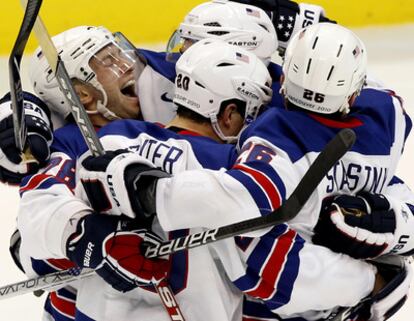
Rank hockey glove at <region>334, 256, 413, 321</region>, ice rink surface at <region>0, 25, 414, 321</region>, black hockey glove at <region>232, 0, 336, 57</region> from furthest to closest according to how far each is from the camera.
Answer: ice rink surface at <region>0, 25, 414, 321</region>, black hockey glove at <region>232, 0, 336, 57</region>, hockey glove at <region>334, 256, 413, 321</region>

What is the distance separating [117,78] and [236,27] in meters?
0.33

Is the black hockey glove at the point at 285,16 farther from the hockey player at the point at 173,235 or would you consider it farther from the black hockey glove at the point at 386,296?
the black hockey glove at the point at 386,296

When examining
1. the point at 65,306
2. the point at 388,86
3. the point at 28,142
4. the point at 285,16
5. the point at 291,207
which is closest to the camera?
the point at 291,207

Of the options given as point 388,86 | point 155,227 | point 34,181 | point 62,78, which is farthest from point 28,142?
point 388,86

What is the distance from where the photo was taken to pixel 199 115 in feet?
7.00

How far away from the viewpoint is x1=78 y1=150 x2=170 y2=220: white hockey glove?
1807 mm

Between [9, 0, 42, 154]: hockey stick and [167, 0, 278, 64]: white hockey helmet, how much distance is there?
1.92ft

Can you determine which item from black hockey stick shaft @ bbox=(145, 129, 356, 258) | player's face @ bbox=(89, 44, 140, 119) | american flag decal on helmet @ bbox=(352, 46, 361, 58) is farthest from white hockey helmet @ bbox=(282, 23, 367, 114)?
player's face @ bbox=(89, 44, 140, 119)

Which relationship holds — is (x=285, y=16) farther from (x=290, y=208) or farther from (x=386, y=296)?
(x=290, y=208)

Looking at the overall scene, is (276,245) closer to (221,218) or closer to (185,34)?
(221,218)

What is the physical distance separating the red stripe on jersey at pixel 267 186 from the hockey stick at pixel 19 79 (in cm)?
46

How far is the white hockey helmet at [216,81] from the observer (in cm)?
212

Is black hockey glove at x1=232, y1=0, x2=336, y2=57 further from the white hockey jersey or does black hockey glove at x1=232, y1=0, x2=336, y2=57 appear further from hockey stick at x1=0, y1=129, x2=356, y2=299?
hockey stick at x1=0, y1=129, x2=356, y2=299

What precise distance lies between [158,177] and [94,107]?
562 mm
